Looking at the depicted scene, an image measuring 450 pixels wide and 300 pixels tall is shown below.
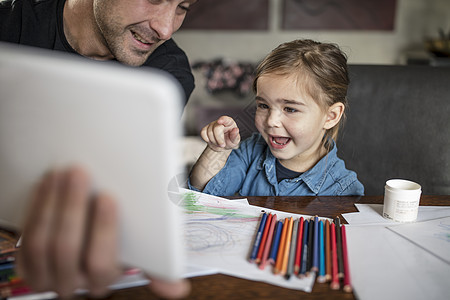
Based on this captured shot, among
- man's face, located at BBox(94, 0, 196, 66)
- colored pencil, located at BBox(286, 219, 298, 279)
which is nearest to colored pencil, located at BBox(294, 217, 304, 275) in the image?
colored pencil, located at BBox(286, 219, 298, 279)

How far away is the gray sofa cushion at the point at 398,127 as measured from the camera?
4.50 feet

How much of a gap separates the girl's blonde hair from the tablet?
73 centimetres

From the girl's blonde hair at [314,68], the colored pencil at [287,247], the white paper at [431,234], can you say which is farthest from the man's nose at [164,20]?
the white paper at [431,234]

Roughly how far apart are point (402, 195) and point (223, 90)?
8.84ft

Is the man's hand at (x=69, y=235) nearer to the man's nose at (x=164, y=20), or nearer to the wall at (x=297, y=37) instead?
the man's nose at (x=164, y=20)

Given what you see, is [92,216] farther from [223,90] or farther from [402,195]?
[223,90]

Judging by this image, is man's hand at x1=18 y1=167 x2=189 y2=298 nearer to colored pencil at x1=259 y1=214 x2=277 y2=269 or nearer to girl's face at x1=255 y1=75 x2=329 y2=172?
colored pencil at x1=259 y1=214 x2=277 y2=269

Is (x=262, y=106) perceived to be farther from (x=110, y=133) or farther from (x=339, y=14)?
(x=339, y=14)

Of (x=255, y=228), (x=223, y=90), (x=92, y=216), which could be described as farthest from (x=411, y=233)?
(x=223, y=90)

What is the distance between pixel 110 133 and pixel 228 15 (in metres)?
3.19

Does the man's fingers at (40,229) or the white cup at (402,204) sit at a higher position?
the man's fingers at (40,229)

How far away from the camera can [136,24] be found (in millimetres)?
1310

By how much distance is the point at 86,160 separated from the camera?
0.42m

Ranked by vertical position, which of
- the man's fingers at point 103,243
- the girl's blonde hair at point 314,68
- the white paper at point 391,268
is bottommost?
the white paper at point 391,268
